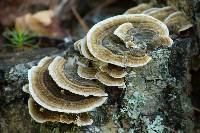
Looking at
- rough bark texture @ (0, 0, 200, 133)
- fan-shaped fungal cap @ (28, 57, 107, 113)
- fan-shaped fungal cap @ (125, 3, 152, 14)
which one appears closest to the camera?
fan-shaped fungal cap @ (28, 57, 107, 113)

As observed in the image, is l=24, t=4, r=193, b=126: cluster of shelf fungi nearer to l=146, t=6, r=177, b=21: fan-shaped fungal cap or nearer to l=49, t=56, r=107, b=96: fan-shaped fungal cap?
l=49, t=56, r=107, b=96: fan-shaped fungal cap

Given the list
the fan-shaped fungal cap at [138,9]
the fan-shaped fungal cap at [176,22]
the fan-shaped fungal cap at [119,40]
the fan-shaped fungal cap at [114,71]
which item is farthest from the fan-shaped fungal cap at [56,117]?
the fan-shaped fungal cap at [138,9]

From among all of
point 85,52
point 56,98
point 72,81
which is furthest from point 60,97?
point 85,52

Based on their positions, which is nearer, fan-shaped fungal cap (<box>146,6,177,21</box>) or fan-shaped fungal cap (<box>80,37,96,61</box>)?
fan-shaped fungal cap (<box>80,37,96,61</box>)

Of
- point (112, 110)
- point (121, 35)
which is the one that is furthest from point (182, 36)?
point (112, 110)

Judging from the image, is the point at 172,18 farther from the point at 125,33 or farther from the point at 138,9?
the point at 125,33

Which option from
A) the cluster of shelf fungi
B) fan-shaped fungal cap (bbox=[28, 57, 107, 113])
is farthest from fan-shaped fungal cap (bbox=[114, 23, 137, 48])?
fan-shaped fungal cap (bbox=[28, 57, 107, 113])

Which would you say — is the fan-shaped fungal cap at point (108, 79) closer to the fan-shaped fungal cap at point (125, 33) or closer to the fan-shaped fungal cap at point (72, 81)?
the fan-shaped fungal cap at point (72, 81)
